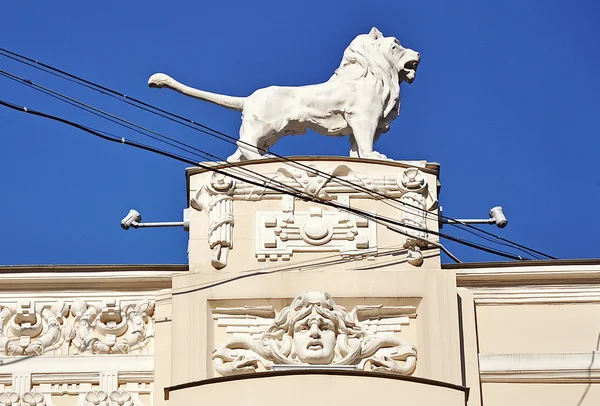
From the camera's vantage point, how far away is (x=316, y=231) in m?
22.0

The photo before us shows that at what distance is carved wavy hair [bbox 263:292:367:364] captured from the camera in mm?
21328

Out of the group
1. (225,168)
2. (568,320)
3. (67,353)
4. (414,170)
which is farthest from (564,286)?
(67,353)

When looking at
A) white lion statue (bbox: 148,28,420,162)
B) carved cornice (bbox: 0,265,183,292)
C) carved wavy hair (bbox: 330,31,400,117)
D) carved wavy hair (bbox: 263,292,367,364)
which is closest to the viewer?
carved wavy hair (bbox: 263,292,367,364)

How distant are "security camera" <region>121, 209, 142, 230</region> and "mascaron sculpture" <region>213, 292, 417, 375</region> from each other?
2.73 metres

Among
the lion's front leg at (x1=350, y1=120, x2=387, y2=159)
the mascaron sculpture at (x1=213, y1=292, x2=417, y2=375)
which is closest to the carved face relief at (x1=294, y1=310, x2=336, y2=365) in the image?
the mascaron sculpture at (x1=213, y1=292, x2=417, y2=375)

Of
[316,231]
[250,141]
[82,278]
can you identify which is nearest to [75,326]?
[82,278]

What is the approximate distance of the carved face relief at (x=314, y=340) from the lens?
21.2 m

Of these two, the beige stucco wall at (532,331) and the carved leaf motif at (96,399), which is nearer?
the carved leaf motif at (96,399)

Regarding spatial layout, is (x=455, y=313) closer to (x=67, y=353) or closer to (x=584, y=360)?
(x=584, y=360)

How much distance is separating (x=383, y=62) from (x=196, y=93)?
2.16 metres

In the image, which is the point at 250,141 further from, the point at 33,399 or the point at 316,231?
the point at 33,399

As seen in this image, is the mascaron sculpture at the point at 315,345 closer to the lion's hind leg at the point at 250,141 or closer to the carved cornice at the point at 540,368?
the carved cornice at the point at 540,368

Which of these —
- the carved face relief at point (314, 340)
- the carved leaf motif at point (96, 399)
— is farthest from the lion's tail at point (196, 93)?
the carved leaf motif at point (96, 399)

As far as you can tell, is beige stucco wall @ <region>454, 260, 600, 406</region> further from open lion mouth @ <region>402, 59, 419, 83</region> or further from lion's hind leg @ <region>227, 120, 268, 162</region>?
open lion mouth @ <region>402, 59, 419, 83</region>
